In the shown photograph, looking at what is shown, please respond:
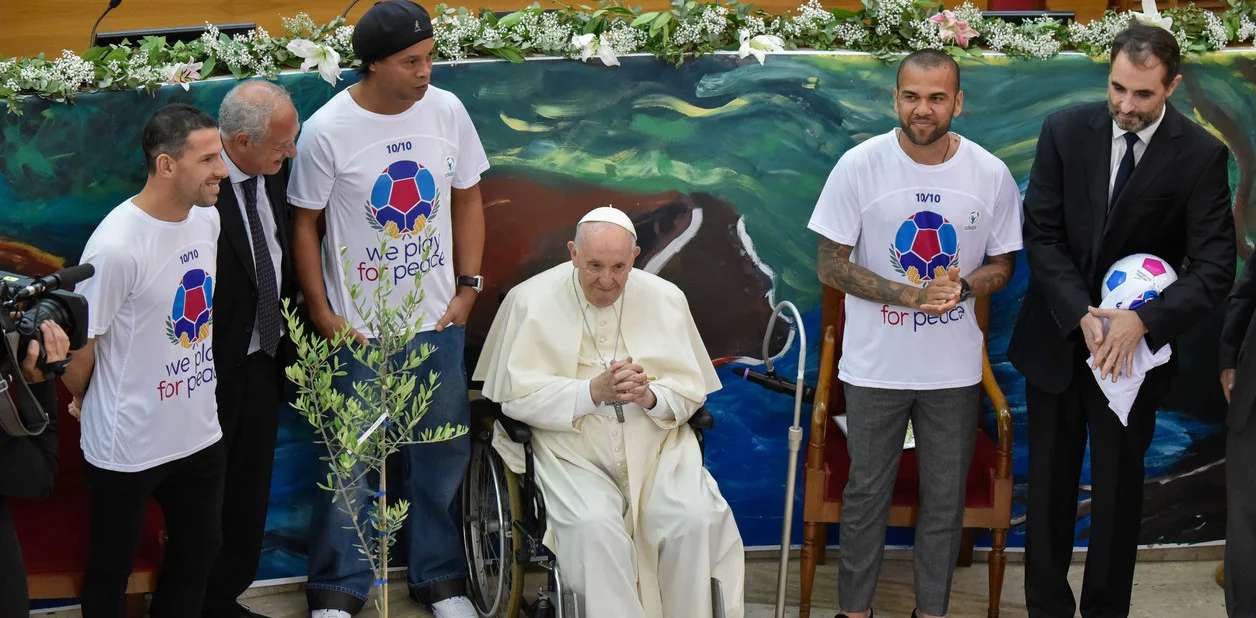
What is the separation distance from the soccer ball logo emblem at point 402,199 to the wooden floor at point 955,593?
1.38m

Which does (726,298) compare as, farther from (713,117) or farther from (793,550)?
(793,550)

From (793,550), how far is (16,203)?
2.95 meters

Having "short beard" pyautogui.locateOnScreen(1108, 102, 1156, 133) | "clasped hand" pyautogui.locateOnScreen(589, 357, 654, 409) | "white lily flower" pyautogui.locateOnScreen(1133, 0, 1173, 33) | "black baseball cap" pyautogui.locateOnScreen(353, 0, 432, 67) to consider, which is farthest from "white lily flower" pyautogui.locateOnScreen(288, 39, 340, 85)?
"white lily flower" pyautogui.locateOnScreen(1133, 0, 1173, 33)

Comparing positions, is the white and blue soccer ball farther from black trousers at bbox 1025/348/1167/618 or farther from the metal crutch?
the metal crutch

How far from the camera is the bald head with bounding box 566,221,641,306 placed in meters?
4.56

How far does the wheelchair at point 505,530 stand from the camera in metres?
4.55

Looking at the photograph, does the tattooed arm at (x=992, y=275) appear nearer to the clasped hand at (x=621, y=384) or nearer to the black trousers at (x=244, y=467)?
the clasped hand at (x=621, y=384)

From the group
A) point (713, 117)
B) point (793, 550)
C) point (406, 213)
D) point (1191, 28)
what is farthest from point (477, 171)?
point (1191, 28)

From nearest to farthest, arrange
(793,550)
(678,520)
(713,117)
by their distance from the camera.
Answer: (678,520), (713,117), (793,550)

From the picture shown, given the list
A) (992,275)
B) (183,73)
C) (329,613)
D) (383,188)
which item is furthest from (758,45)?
(329,613)

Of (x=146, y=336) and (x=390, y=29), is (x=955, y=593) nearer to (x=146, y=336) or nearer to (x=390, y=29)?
(x=390, y=29)

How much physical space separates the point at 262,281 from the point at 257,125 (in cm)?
48

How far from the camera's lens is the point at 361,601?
16.3 ft

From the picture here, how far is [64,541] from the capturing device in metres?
4.33
